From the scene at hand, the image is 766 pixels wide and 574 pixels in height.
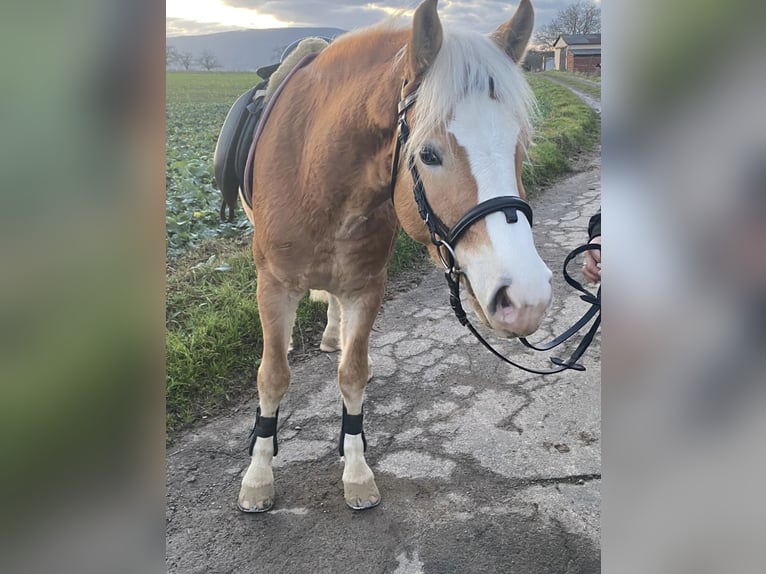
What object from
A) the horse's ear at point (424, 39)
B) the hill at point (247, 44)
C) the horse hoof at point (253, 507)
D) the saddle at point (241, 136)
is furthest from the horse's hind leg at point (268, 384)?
the horse's ear at point (424, 39)

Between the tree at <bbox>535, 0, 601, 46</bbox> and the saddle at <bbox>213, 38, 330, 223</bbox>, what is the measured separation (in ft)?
2.94

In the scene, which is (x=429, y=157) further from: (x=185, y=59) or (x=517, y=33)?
(x=185, y=59)

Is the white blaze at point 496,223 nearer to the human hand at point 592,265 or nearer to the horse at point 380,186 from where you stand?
the horse at point 380,186

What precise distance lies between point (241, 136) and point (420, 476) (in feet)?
4.85

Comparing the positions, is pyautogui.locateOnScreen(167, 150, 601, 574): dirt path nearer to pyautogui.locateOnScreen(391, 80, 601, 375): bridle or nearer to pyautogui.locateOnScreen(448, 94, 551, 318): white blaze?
pyautogui.locateOnScreen(391, 80, 601, 375): bridle

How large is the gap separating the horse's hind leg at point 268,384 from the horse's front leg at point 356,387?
21 centimetres

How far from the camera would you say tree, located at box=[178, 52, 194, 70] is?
50.6 inches

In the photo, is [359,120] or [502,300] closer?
[502,300]

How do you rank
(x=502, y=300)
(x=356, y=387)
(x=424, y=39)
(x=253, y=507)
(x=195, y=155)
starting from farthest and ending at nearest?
(x=195, y=155), (x=356, y=387), (x=253, y=507), (x=424, y=39), (x=502, y=300)

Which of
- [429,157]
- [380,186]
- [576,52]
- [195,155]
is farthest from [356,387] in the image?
[195,155]

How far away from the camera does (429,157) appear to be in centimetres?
127
